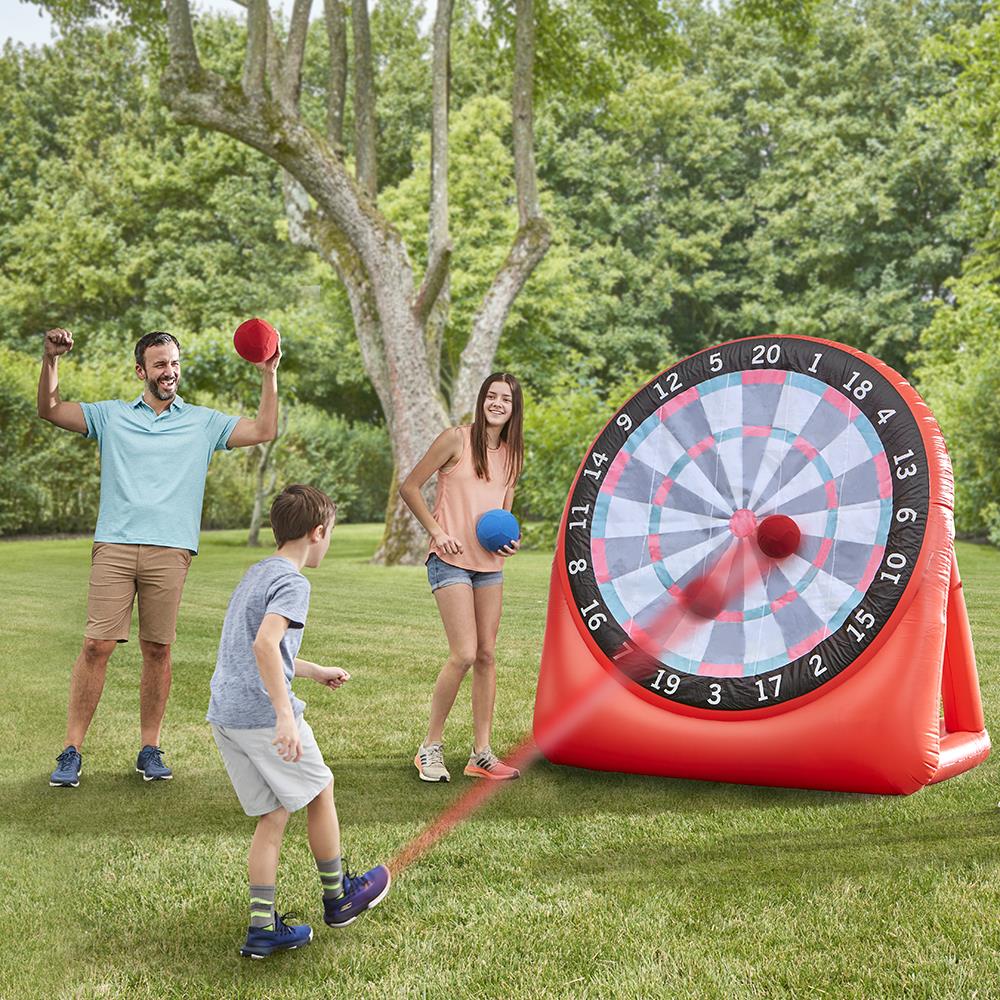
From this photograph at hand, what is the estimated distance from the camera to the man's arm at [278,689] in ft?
8.87

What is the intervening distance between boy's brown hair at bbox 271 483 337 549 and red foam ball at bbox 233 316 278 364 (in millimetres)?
1198

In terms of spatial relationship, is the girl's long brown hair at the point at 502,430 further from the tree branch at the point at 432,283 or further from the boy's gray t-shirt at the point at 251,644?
the tree branch at the point at 432,283

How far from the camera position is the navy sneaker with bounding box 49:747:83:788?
14.4 feet

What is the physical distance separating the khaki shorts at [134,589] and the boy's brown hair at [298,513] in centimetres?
168

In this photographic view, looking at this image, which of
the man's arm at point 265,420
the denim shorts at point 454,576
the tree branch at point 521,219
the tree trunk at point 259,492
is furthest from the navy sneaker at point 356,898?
the tree trunk at point 259,492

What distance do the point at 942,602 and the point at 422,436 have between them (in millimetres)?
10593

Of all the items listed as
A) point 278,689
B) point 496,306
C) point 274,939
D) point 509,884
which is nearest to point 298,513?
point 278,689

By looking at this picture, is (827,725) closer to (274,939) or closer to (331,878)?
(331,878)

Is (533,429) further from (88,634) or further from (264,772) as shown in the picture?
(264,772)

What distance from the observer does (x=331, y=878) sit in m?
2.92

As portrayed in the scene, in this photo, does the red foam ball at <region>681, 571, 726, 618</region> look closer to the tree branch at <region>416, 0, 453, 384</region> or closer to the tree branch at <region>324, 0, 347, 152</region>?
the tree branch at <region>416, 0, 453, 384</region>

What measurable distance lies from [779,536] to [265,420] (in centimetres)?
198

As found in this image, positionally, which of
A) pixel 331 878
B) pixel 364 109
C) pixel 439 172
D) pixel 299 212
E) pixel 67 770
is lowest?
pixel 67 770

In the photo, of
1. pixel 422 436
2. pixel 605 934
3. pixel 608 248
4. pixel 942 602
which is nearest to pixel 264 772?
pixel 605 934
